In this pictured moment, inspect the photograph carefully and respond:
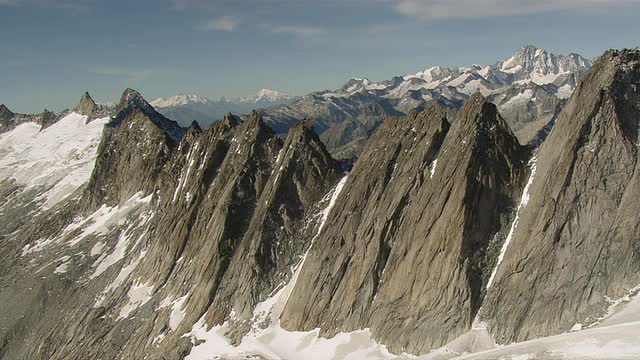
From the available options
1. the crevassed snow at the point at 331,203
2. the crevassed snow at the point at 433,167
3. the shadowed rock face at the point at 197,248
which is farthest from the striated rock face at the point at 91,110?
the crevassed snow at the point at 433,167

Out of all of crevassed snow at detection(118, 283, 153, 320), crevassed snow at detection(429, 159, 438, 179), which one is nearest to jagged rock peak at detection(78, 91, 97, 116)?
crevassed snow at detection(118, 283, 153, 320)

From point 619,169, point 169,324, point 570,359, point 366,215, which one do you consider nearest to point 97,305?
point 169,324

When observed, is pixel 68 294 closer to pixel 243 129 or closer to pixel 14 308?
pixel 14 308

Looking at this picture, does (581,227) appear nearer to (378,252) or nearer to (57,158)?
(378,252)

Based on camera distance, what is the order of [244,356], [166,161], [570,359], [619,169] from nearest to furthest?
1. [570,359]
2. [619,169]
3. [244,356]
4. [166,161]

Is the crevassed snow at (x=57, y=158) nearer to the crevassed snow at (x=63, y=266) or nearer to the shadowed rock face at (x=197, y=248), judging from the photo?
A: the crevassed snow at (x=63, y=266)
